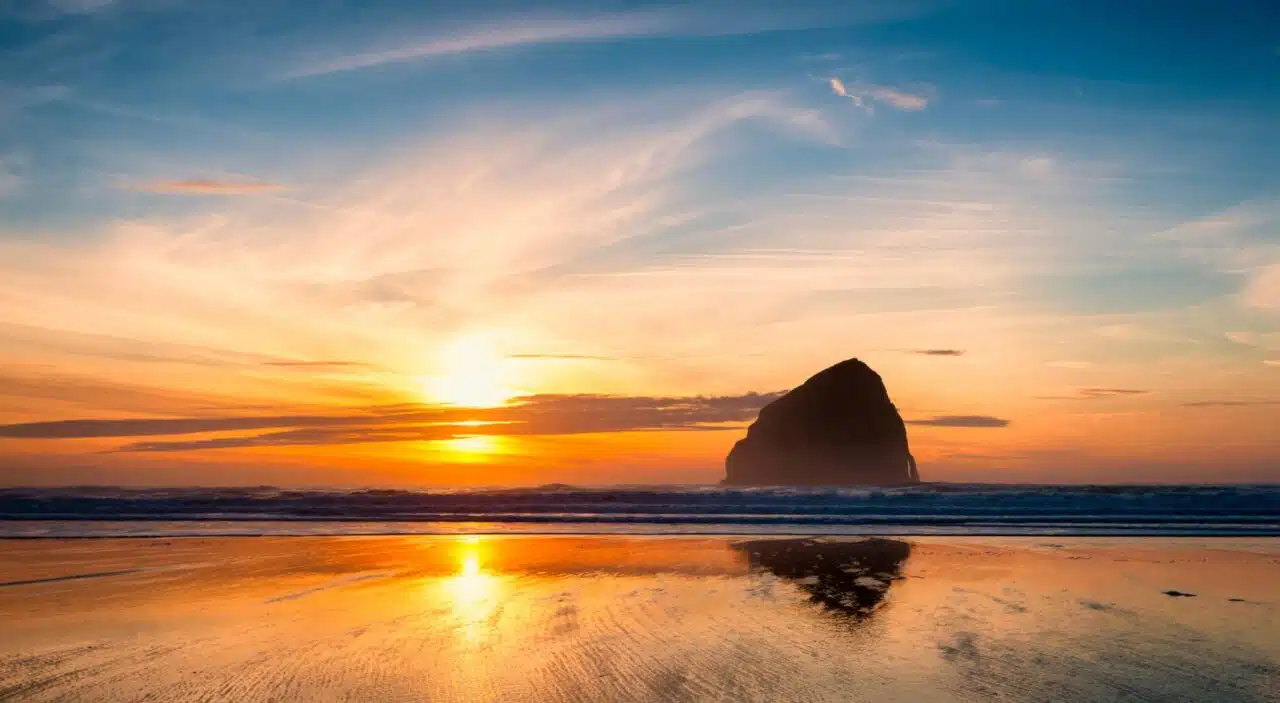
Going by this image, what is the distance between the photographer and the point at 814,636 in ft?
35.4

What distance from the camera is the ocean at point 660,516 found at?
30181 millimetres

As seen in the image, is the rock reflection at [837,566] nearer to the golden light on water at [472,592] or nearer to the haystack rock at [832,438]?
the golden light on water at [472,592]

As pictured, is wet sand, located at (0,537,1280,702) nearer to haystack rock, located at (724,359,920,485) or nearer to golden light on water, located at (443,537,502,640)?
golden light on water, located at (443,537,502,640)

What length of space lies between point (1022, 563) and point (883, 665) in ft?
39.5

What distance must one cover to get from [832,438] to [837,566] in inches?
3778

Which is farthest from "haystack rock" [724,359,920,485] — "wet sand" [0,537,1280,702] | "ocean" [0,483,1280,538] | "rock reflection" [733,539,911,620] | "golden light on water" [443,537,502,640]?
"golden light on water" [443,537,502,640]

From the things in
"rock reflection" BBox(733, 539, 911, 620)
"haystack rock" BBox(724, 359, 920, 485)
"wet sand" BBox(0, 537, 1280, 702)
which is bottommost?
"wet sand" BBox(0, 537, 1280, 702)

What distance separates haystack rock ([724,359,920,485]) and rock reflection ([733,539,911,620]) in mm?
85171

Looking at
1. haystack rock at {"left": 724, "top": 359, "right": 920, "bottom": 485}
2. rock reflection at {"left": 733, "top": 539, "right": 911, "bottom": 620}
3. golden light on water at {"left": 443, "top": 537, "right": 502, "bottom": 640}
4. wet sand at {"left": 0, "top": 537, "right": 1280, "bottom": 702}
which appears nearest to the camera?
wet sand at {"left": 0, "top": 537, "right": 1280, "bottom": 702}

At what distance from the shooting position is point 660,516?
36906 mm

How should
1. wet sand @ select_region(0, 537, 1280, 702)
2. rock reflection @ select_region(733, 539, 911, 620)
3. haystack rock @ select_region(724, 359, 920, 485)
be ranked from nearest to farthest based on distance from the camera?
wet sand @ select_region(0, 537, 1280, 702), rock reflection @ select_region(733, 539, 911, 620), haystack rock @ select_region(724, 359, 920, 485)

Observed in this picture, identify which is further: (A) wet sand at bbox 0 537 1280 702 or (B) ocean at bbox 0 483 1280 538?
(B) ocean at bbox 0 483 1280 538

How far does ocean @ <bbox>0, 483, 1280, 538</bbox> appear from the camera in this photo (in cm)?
3018

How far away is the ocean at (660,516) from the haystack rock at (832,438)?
195 ft
